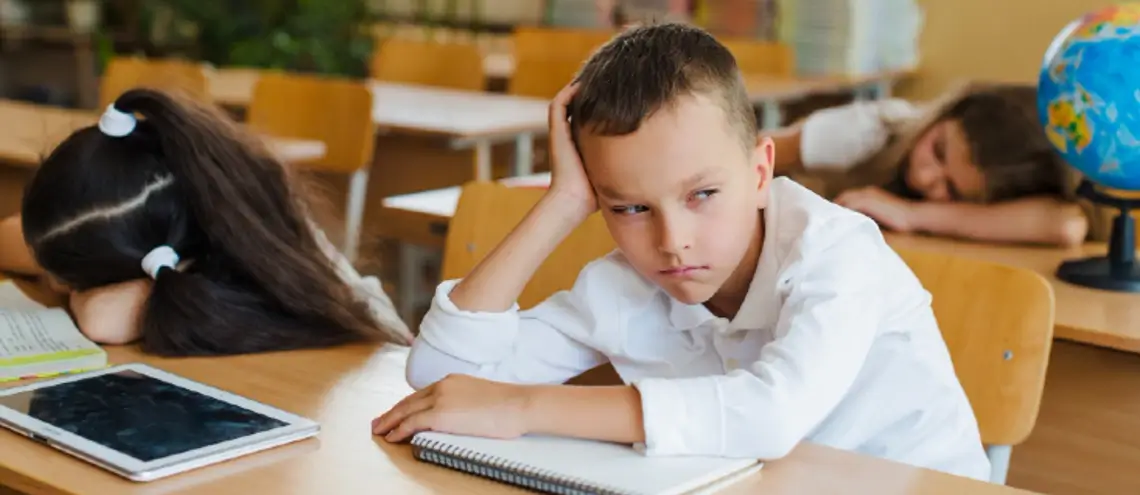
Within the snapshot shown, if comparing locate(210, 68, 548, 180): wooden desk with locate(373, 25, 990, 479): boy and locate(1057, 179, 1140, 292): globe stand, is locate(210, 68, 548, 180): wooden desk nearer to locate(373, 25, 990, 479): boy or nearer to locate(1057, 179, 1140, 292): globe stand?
locate(1057, 179, 1140, 292): globe stand

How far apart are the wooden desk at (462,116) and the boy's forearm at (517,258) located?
2080 millimetres

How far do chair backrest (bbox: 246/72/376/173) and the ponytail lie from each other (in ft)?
5.53

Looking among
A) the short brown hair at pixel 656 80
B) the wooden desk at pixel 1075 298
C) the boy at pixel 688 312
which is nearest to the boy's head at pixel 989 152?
the wooden desk at pixel 1075 298

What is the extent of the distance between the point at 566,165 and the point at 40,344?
0.64 metres

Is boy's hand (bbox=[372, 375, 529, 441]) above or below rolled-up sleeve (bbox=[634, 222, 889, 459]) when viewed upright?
below

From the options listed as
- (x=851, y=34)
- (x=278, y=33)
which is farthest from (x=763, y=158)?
(x=278, y=33)

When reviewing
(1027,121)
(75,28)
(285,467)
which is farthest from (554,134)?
(75,28)

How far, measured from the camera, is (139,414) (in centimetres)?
123

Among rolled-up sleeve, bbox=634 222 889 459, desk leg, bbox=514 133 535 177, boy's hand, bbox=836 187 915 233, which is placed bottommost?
desk leg, bbox=514 133 535 177

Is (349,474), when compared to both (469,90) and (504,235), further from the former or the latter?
(469,90)

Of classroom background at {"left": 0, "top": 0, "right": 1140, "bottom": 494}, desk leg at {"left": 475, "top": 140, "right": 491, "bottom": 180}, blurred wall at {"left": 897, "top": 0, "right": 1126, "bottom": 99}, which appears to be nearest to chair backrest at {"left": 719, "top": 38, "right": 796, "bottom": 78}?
classroom background at {"left": 0, "top": 0, "right": 1140, "bottom": 494}

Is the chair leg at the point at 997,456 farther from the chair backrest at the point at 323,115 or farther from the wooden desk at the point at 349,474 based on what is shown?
the chair backrest at the point at 323,115

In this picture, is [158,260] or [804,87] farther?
[804,87]

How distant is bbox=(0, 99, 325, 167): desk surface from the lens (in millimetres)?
2889
